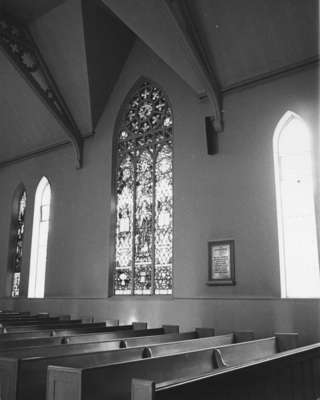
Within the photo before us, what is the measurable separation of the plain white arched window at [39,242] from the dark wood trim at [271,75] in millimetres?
4721

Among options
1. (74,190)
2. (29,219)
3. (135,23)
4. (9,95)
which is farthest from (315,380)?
(9,95)

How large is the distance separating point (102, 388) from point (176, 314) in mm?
4604

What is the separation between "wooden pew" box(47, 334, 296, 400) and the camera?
2473 millimetres

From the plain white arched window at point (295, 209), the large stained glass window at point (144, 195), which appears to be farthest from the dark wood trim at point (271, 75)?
the large stained glass window at point (144, 195)

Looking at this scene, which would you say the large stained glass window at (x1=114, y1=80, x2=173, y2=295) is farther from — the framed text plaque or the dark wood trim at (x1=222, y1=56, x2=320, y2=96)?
the dark wood trim at (x1=222, y1=56, x2=320, y2=96)

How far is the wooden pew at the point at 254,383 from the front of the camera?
2.18 metres

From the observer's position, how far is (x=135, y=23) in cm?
711

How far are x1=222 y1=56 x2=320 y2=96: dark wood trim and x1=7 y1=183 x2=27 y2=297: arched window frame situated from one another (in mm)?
5584

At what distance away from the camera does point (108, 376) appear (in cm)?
266

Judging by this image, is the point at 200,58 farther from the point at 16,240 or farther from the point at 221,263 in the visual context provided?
the point at 16,240

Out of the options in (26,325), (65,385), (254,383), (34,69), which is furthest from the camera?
(34,69)

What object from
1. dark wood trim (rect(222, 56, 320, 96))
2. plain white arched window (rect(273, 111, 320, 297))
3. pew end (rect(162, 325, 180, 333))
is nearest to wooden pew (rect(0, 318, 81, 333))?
pew end (rect(162, 325, 180, 333))

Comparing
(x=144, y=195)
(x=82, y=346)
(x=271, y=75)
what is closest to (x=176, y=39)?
(x=271, y=75)

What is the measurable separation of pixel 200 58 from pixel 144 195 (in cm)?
255
